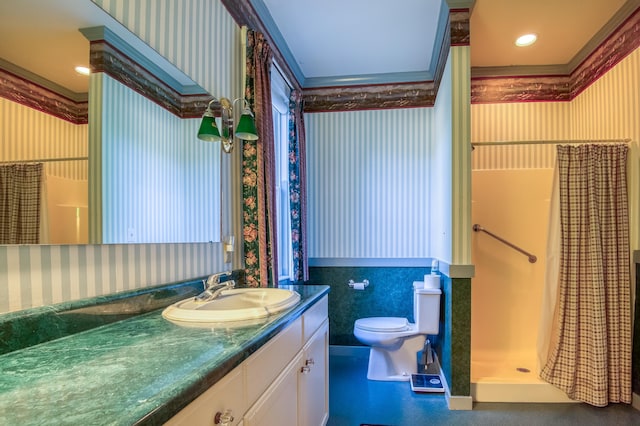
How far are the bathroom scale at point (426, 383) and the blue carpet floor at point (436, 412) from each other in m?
0.04

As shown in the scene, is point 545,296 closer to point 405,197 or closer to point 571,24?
point 405,197

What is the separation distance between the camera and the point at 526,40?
282 centimetres

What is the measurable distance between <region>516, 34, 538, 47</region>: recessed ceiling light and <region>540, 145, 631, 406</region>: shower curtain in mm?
915

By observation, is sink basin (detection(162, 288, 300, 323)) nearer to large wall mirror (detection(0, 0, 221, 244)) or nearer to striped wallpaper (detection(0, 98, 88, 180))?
large wall mirror (detection(0, 0, 221, 244))

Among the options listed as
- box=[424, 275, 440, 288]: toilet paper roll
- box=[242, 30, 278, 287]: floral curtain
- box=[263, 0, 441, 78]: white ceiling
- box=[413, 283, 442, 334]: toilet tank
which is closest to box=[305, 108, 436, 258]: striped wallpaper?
box=[263, 0, 441, 78]: white ceiling

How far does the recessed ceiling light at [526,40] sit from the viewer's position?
2.77 m

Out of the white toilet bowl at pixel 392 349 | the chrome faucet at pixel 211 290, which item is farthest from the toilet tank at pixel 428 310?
the chrome faucet at pixel 211 290

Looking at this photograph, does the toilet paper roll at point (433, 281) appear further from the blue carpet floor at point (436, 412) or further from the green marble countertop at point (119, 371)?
the green marble countertop at point (119, 371)

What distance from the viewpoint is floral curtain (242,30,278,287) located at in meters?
2.19

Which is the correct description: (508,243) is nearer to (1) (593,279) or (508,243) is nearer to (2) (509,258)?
(2) (509,258)

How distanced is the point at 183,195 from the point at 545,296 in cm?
241

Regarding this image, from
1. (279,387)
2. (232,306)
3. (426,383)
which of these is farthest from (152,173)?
(426,383)

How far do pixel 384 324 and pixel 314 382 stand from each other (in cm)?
127

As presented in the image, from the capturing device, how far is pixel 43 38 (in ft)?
3.44
